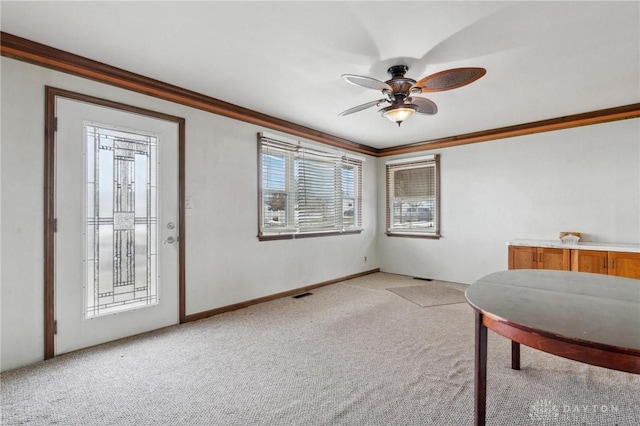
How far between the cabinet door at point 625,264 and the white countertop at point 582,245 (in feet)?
0.19

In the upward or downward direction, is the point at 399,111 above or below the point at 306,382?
above

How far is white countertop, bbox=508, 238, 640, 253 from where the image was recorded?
11.4ft

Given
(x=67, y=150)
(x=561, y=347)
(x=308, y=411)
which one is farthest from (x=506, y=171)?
(x=67, y=150)

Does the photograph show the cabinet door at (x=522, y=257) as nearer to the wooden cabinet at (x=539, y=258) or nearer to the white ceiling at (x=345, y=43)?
the wooden cabinet at (x=539, y=258)

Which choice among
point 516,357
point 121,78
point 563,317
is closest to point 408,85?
point 563,317

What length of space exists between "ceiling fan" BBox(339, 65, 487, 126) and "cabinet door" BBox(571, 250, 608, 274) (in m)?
2.65

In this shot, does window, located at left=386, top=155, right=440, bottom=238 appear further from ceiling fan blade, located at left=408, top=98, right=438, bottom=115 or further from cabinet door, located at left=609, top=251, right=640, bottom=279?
ceiling fan blade, located at left=408, top=98, right=438, bottom=115

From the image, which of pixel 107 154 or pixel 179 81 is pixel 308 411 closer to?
pixel 107 154

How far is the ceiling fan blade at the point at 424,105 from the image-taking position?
9.36 feet

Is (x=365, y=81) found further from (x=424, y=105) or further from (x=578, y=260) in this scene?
(x=578, y=260)

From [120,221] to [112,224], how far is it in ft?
0.23

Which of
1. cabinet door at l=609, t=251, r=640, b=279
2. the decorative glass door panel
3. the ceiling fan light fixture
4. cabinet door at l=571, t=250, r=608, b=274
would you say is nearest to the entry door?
the decorative glass door panel

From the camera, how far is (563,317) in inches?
53.2

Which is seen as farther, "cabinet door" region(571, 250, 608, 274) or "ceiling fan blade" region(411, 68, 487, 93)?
"cabinet door" region(571, 250, 608, 274)
